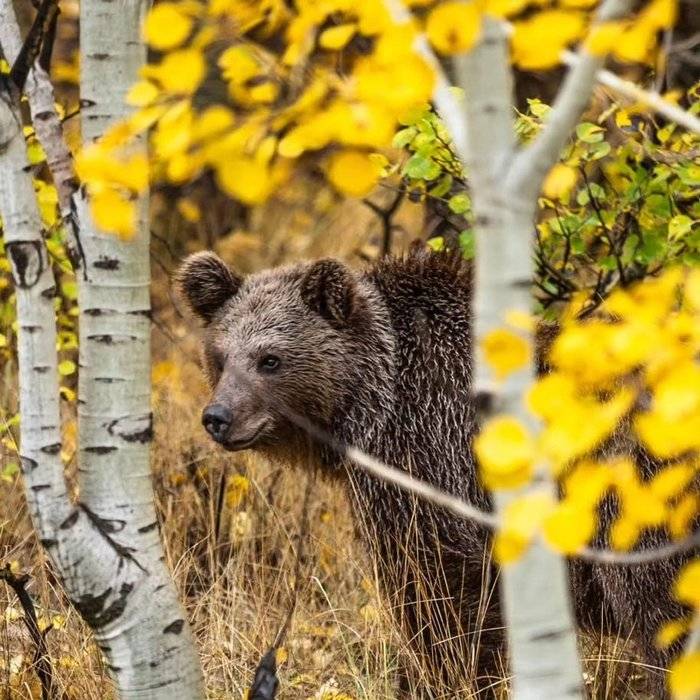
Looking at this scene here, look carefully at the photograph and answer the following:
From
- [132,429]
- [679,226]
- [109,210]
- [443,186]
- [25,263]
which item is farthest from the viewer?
[443,186]

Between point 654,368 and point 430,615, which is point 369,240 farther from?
point 654,368

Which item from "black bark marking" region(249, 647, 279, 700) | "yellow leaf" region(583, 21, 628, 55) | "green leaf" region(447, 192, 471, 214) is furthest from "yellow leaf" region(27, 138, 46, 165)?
"yellow leaf" region(583, 21, 628, 55)

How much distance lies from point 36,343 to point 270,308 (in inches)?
68.1

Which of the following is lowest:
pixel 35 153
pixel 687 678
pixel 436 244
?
pixel 687 678

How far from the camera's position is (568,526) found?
6.10 feet

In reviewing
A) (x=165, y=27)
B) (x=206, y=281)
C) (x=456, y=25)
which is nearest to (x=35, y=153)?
(x=206, y=281)

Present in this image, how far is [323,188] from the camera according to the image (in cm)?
1188

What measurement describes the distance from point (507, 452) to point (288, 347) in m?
2.80

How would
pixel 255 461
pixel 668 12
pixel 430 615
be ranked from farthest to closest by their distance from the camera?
pixel 255 461 < pixel 430 615 < pixel 668 12

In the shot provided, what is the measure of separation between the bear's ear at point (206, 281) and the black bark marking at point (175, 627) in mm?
1871

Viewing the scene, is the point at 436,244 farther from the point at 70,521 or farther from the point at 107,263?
the point at 70,521

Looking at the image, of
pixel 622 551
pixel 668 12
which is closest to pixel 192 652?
pixel 622 551

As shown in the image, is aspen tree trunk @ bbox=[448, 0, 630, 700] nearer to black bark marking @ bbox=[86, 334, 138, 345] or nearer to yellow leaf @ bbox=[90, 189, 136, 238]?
yellow leaf @ bbox=[90, 189, 136, 238]

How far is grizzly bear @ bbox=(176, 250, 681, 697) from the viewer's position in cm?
439
